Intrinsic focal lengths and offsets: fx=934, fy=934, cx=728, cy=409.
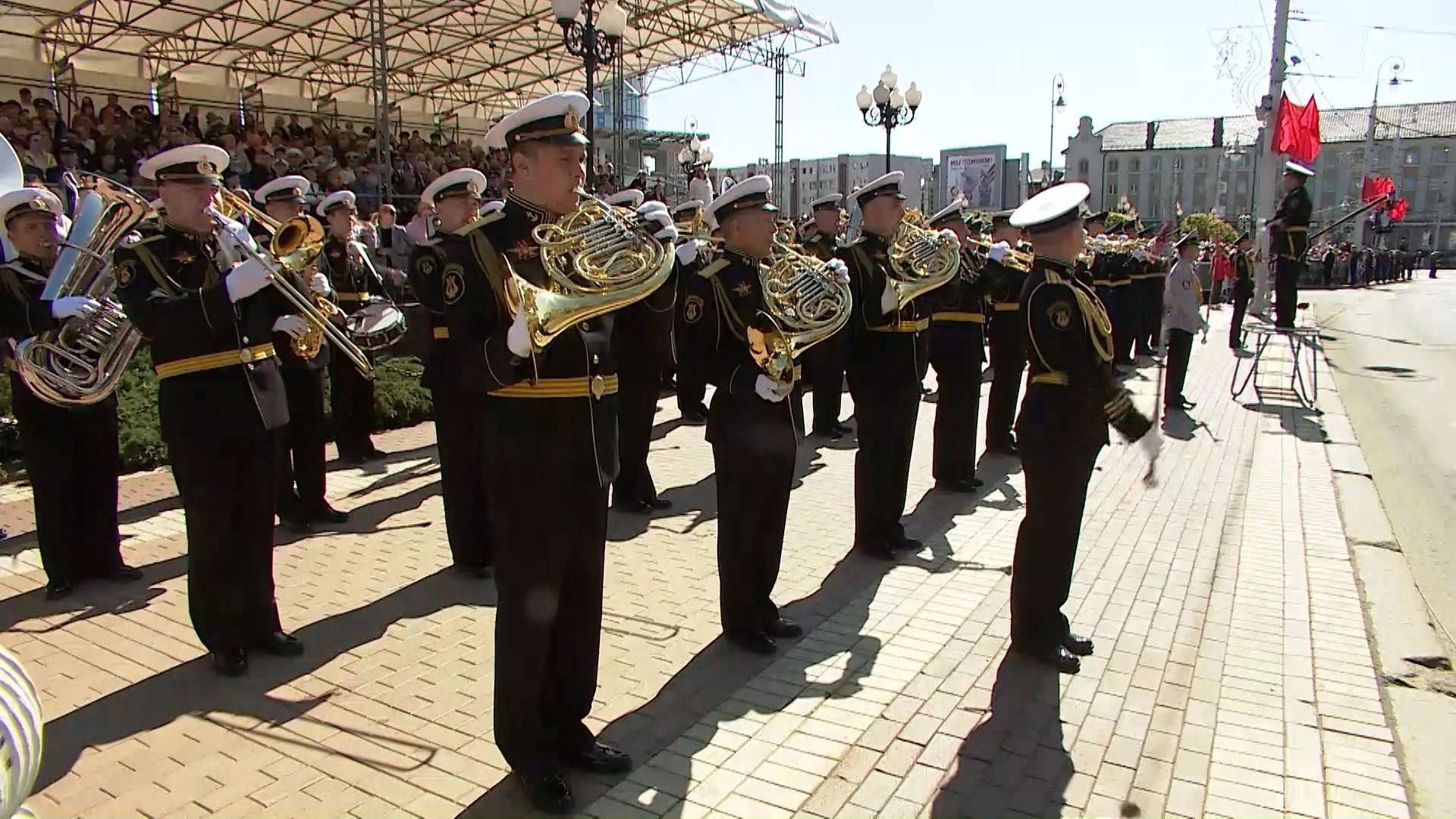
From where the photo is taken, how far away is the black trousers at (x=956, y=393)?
784 centimetres

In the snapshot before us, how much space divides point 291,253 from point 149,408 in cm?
575

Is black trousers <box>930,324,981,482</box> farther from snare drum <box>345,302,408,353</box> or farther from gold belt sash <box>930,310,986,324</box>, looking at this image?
snare drum <box>345,302,408,353</box>

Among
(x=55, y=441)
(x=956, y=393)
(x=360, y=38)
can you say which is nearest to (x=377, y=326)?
(x=55, y=441)

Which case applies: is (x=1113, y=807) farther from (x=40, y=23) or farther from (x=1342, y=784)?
(x=40, y=23)

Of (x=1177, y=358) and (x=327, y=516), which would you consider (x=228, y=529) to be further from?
(x=1177, y=358)

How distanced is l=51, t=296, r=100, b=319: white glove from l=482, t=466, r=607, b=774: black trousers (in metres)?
3.15

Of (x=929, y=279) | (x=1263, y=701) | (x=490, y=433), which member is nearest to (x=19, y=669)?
(x=490, y=433)

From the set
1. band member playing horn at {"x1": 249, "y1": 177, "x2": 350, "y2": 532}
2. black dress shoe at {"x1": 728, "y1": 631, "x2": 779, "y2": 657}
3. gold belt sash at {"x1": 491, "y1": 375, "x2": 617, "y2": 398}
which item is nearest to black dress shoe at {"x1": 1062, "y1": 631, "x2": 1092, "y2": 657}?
black dress shoe at {"x1": 728, "y1": 631, "x2": 779, "y2": 657}

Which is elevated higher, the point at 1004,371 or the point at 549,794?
the point at 1004,371

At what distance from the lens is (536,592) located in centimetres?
329

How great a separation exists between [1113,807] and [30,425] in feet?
19.5

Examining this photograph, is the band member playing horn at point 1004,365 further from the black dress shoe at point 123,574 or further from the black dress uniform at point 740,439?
the black dress shoe at point 123,574

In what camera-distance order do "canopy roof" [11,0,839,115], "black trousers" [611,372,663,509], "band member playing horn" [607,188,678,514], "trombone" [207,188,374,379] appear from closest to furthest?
1. "trombone" [207,188,374,379]
2. "band member playing horn" [607,188,678,514]
3. "black trousers" [611,372,663,509]
4. "canopy roof" [11,0,839,115]

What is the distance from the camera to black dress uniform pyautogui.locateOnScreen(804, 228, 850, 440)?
600 cm
